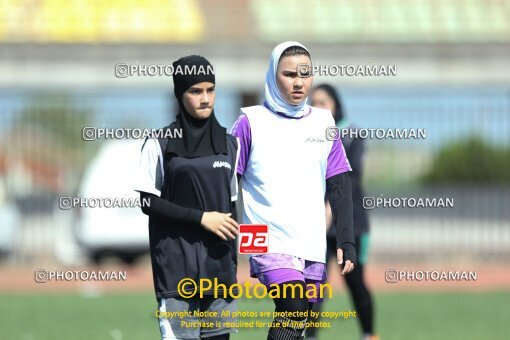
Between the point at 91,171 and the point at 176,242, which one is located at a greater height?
the point at 91,171

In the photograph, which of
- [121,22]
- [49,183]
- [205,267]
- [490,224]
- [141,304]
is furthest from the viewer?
[49,183]

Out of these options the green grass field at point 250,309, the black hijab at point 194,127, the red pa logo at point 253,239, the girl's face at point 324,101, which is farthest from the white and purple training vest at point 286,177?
the green grass field at point 250,309

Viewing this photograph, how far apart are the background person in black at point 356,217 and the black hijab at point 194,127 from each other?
9.92ft

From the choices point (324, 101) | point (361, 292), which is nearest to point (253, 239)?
point (324, 101)

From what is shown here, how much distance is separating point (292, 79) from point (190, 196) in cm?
92

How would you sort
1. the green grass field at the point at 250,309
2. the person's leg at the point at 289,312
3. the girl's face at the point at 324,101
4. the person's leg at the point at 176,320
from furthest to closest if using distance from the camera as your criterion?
the green grass field at the point at 250,309 < the girl's face at the point at 324,101 < the person's leg at the point at 289,312 < the person's leg at the point at 176,320

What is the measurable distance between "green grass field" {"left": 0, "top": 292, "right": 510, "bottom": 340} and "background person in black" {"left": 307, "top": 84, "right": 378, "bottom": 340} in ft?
3.60

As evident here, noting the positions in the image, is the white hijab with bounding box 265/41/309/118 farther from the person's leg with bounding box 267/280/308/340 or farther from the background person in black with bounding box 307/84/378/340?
the background person in black with bounding box 307/84/378/340

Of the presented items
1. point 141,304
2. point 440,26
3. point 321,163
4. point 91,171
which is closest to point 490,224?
point 440,26

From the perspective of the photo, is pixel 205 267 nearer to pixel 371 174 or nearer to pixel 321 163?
pixel 321 163

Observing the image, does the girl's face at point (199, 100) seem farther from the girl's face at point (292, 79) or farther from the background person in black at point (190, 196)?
the girl's face at point (292, 79)

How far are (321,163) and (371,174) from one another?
21235 millimetres

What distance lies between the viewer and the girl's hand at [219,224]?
Answer: 21.0 feet

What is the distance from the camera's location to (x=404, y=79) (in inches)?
1054
